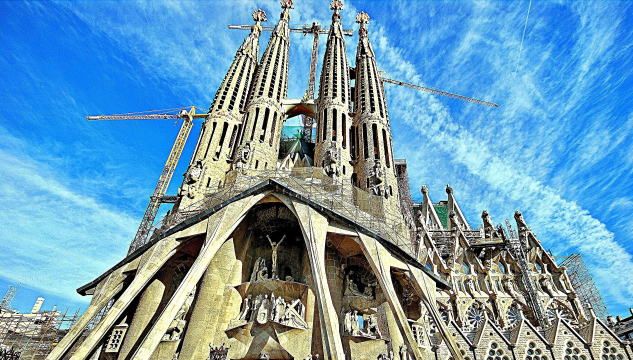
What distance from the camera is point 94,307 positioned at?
589 inches

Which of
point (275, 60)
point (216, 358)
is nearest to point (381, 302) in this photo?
point (216, 358)

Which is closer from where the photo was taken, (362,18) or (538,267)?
(538,267)

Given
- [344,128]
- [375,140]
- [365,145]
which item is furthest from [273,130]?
[375,140]

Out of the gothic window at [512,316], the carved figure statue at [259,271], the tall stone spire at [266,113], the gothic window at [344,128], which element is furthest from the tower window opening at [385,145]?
the gothic window at [512,316]

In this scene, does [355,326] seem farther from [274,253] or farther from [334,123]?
[334,123]

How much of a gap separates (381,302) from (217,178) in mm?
11846

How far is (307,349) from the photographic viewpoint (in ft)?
49.7

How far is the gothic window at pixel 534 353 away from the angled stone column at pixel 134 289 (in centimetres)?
1731

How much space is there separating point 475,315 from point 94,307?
19695 mm

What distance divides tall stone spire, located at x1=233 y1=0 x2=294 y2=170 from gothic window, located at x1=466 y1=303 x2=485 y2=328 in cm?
1482

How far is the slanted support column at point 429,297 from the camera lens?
13.7m

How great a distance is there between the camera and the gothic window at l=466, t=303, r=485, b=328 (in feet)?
67.4

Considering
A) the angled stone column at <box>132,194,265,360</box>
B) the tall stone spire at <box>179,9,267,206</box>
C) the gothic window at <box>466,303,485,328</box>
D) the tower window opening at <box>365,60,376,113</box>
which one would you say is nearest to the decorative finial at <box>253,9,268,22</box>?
the tall stone spire at <box>179,9,267,206</box>

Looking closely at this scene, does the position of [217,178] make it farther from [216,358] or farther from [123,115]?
[123,115]
